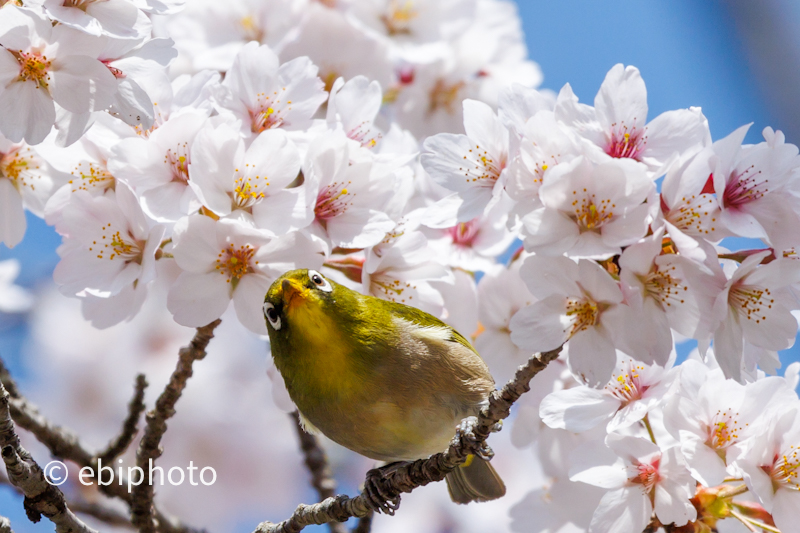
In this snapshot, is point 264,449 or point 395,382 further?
point 264,449

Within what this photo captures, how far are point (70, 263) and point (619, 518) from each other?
65.8 inches

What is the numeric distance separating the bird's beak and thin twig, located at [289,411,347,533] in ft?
4.16

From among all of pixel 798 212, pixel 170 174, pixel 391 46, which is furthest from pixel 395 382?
pixel 391 46

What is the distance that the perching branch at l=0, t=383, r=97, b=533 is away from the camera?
5.66 feet

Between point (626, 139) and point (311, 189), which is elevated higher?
point (626, 139)

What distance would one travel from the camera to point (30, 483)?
1.79 meters

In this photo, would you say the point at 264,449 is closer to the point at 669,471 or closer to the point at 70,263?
the point at 70,263

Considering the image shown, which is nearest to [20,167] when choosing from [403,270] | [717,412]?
[403,270]

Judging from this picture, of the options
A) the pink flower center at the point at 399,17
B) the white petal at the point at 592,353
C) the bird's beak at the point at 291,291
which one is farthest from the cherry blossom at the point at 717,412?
the pink flower center at the point at 399,17

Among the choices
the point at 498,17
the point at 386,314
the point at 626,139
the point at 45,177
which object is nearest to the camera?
the point at 626,139

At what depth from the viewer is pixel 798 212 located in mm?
1732

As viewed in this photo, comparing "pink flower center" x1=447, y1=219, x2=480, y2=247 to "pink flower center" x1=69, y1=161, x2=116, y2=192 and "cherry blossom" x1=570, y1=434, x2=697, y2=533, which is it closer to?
"cherry blossom" x1=570, y1=434, x2=697, y2=533

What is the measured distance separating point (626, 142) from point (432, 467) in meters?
0.92

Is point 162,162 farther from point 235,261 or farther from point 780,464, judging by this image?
point 780,464
